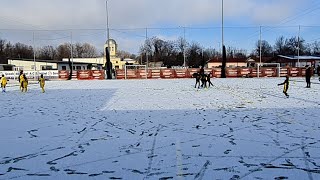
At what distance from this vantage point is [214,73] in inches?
1860

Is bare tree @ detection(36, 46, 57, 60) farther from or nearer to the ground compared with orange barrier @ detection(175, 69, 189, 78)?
farther from the ground

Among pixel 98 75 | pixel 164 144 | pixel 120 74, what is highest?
pixel 120 74

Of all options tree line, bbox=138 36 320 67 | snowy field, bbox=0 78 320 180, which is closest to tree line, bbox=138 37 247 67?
tree line, bbox=138 36 320 67

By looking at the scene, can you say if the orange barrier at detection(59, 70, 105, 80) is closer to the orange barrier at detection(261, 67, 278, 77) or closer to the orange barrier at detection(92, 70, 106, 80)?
the orange barrier at detection(92, 70, 106, 80)

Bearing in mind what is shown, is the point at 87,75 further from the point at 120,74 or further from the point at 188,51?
the point at 188,51

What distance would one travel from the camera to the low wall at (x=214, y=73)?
46.8 m

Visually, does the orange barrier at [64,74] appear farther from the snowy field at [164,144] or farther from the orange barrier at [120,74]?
the snowy field at [164,144]

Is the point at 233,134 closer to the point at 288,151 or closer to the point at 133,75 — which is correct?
the point at 288,151

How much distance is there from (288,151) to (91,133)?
16.7 ft

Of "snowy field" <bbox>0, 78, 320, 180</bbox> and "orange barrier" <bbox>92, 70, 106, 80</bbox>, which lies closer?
"snowy field" <bbox>0, 78, 320, 180</bbox>

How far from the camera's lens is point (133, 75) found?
48.5 metres

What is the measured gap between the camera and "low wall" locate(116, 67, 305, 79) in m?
46.8

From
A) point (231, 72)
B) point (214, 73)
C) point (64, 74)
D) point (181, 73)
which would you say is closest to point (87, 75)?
point (64, 74)

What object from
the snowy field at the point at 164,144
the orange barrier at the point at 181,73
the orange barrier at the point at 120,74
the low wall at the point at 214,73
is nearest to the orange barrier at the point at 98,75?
the orange barrier at the point at 120,74
